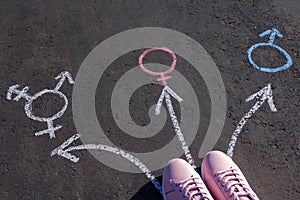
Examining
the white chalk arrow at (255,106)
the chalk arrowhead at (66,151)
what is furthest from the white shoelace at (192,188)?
the chalk arrowhead at (66,151)

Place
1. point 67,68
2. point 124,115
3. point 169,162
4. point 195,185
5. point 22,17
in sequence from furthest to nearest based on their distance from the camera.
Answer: point 22,17 < point 67,68 < point 124,115 < point 169,162 < point 195,185

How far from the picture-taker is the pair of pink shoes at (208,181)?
9.82 ft

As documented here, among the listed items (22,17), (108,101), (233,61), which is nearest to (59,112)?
(108,101)

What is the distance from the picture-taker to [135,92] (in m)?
3.79

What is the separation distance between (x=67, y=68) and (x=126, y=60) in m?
0.55

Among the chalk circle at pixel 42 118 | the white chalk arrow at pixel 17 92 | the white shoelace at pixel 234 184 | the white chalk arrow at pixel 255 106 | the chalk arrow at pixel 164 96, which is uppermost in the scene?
the white chalk arrow at pixel 17 92

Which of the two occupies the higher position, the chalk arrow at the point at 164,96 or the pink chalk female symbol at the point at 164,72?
the pink chalk female symbol at the point at 164,72

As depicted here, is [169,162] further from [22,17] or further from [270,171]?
[22,17]

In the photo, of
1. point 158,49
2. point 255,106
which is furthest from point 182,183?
point 158,49

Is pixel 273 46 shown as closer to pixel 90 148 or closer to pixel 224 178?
pixel 224 178

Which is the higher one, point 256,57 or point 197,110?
point 256,57

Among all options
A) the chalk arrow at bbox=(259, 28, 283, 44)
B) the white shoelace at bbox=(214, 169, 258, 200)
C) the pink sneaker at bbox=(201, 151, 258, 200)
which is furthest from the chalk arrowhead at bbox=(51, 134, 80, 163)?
the chalk arrow at bbox=(259, 28, 283, 44)

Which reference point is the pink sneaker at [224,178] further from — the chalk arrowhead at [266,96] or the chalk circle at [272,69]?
the chalk circle at [272,69]

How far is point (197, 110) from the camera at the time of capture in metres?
3.66
